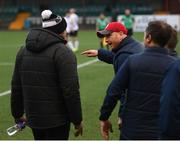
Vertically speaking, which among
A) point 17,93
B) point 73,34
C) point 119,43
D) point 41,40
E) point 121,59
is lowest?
point 73,34

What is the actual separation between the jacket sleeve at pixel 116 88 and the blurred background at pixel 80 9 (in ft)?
137

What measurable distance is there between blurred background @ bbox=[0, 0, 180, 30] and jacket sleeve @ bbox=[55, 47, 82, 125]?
1631 inches

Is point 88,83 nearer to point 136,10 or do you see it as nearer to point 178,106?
point 178,106

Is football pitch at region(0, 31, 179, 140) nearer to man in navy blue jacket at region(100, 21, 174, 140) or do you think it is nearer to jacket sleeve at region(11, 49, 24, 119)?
jacket sleeve at region(11, 49, 24, 119)

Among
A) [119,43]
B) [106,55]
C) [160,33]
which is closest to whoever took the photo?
[160,33]

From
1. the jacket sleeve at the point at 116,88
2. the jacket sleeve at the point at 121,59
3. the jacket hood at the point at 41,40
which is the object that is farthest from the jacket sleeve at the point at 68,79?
the jacket sleeve at the point at 121,59

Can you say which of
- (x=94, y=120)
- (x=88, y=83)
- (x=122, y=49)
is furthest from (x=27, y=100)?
(x=88, y=83)

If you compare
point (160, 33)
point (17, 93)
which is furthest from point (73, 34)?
point (160, 33)

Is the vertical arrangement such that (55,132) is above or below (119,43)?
below

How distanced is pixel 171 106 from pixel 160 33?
2.94 feet

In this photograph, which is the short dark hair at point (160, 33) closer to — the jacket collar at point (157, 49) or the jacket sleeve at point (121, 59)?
the jacket collar at point (157, 49)

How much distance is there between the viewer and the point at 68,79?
5.96 meters

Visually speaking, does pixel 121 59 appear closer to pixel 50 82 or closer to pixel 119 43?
pixel 119 43

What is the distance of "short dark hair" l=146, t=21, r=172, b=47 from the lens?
5.30 meters
